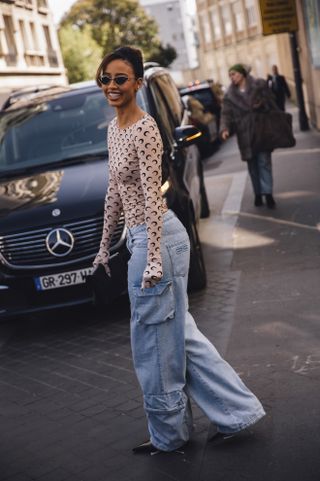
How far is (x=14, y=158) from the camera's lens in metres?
8.81

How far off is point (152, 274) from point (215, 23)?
78431 millimetres

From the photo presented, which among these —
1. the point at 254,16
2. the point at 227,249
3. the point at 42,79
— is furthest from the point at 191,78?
the point at 227,249

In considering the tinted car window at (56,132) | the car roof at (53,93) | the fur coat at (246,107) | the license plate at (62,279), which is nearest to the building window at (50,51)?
the fur coat at (246,107)

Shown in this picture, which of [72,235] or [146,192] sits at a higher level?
[146,192]

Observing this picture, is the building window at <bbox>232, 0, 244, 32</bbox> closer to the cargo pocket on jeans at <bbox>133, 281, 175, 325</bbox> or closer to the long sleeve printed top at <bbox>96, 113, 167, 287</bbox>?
the long sleeve printed top at <bbox>96, 113, 167, 287</bbox>

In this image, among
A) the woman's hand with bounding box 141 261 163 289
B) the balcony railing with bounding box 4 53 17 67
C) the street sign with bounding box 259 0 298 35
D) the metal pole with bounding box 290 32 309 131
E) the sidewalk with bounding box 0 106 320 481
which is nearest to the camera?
the woman's hand with bounding box 141 261 163 289

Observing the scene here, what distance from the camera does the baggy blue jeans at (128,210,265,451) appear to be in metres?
4.33

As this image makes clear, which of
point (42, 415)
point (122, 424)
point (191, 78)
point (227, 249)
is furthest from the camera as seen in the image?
point (191, 78)

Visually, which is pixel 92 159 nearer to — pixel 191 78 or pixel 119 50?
pixel 119 50

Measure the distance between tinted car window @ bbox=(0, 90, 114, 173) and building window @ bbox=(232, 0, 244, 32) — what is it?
65340 millimetres

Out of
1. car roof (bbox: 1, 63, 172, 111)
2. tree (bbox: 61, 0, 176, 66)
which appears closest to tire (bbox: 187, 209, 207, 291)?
car roof (bbox: 1, 63, 172, 111)

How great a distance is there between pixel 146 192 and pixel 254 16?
6756cm

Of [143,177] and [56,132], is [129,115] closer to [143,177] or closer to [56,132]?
[143,177]

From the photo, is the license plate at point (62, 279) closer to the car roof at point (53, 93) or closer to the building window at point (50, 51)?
the car roof at point (53, 93)
